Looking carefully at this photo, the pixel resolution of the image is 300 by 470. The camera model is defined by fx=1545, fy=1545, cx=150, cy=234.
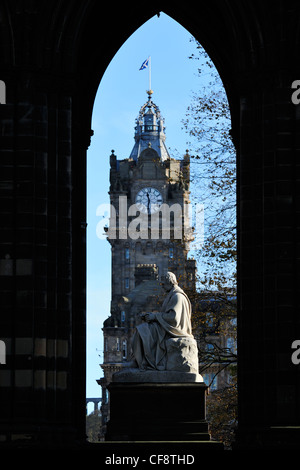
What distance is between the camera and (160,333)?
29.2 metres

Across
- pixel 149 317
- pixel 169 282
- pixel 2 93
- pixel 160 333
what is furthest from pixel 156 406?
pixel 2 93

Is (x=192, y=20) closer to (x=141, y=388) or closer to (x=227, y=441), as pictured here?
(x=141, y=388)

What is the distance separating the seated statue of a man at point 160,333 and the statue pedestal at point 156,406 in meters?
0.31

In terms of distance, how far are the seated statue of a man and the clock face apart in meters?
131

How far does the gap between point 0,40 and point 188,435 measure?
788 centimetres

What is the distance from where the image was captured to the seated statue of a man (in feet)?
95.3

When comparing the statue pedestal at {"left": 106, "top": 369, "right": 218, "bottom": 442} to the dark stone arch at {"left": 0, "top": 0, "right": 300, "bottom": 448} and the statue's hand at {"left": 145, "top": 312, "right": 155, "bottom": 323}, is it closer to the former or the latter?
the statue's hand at {"left": 145, "top": 312, "right": 155, "bottom": 323}

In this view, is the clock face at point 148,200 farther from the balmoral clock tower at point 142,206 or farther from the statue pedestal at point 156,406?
the statue pedestal at point 156,406

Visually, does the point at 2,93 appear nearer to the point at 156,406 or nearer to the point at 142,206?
the point at 156,406

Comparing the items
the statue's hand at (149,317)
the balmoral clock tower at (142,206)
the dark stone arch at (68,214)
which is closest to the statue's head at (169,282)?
the statue's hand at (149,317)

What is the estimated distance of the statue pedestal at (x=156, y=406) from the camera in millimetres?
28297

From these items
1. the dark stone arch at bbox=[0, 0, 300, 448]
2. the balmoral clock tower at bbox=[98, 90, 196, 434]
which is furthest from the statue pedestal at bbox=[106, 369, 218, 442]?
the balmoral clock tower at bbox=[98, 90, 196, 434]

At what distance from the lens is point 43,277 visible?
1040 inches

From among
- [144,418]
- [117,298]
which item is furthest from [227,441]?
[117,298]
